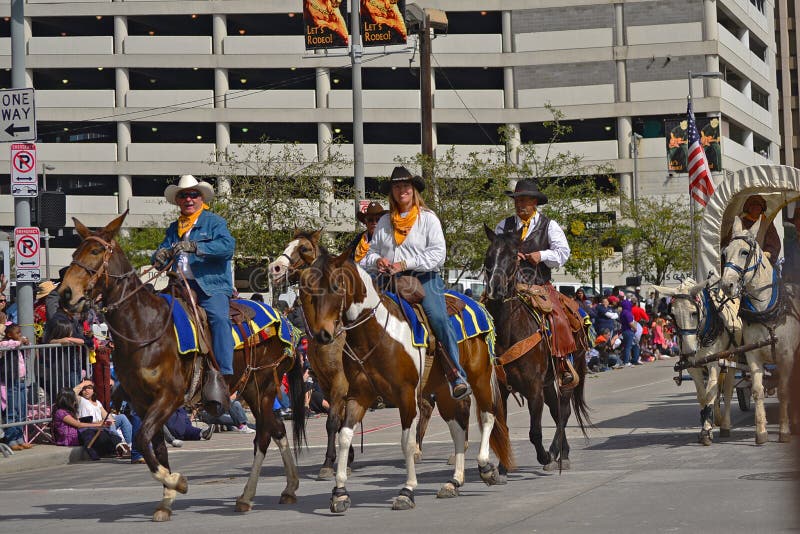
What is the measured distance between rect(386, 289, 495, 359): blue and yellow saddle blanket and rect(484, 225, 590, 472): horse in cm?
31

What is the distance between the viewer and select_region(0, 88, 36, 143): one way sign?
57.4ft

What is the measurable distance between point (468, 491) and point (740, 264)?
16.9ft

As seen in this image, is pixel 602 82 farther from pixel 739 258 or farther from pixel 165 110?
pixel 739 258

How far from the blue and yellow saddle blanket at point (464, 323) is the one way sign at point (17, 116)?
8451mm

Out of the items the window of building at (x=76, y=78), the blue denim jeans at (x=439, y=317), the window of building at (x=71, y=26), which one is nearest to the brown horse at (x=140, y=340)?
the blue denim jeans at (x=439, y=317)

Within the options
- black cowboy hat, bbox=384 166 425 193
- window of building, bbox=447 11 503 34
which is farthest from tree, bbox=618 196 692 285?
black cowboy hat, bbox=384 166 425 193

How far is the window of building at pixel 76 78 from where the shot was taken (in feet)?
221

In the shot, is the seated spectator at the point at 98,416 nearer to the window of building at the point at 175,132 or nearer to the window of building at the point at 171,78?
the window of building at the point at 175,132

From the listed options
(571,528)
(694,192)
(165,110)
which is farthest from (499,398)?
(165,110)

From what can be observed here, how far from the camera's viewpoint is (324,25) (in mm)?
33719

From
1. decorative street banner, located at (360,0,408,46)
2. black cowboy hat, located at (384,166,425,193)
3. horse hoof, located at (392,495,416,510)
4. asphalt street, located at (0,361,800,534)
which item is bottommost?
asphalt street, located at (0,361,800,534)

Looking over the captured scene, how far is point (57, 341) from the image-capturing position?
17578 mm

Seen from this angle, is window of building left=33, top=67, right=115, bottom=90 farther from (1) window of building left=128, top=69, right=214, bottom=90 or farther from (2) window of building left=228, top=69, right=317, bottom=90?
(2) window of building left=228, top=69, right=317, bottom=90

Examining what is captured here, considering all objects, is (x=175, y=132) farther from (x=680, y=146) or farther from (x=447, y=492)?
(x=447, y=492)
